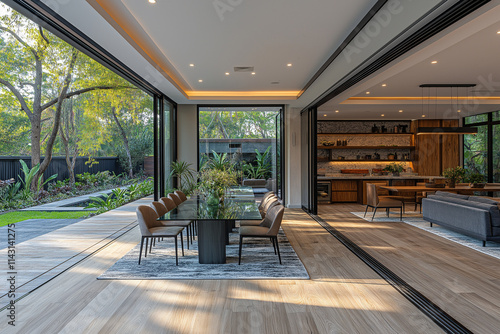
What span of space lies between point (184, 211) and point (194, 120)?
17.8 feet

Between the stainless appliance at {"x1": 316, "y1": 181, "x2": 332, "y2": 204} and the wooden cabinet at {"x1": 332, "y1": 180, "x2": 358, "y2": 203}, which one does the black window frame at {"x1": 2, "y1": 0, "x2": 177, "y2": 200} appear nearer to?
the stainless appliance at {"x1": 316, "y1": 181, "x2": 332, "y2": 204}

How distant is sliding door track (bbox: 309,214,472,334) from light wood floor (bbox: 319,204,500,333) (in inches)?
3.1

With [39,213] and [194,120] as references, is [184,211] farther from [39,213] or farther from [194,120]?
[194,120]

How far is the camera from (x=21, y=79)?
4.25m

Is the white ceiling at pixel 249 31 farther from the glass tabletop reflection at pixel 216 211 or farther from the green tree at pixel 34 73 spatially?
the glass tabletop reflection at pixel 216 211

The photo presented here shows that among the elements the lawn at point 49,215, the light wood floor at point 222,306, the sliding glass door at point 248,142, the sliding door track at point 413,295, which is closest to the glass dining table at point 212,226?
the light wood floor at point 222,306

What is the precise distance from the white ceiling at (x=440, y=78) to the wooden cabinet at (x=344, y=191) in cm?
218

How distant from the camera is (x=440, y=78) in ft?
20.9

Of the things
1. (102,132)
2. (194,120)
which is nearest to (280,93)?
(194,120)

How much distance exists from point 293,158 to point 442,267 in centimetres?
547

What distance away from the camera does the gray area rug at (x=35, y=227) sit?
215 inches

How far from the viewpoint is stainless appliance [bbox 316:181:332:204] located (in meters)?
10.2

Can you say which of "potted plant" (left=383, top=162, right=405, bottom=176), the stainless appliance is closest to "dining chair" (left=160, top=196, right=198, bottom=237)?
the stainless appliance

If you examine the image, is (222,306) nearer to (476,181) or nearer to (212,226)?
(212,226)
